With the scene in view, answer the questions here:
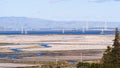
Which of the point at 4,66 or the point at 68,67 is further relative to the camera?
the point at 4,66

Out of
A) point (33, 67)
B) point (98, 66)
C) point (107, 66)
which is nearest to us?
point (107, 66)

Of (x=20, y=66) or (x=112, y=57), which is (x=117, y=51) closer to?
(x=112, y=57)

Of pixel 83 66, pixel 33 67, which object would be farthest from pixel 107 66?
pixel 33 67

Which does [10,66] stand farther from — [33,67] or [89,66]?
[89,66]

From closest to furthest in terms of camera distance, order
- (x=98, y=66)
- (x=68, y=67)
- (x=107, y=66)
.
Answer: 1. (x=107, y=66)
2. (x=98, y=66)
3. (x=68, y=67)

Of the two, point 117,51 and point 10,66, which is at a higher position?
point 117,51

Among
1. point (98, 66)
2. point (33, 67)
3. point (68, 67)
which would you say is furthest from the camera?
point (33, 67)

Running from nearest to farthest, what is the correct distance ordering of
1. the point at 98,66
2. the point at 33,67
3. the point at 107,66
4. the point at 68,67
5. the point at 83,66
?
the point at 107,66 < the point at 98,66 < the point at 83,66 < the point at 68,67 < the point at 33,67

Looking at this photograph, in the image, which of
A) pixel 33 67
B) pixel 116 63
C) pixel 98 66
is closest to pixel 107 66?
pixel 116 63

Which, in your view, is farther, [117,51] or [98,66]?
[98,66]
